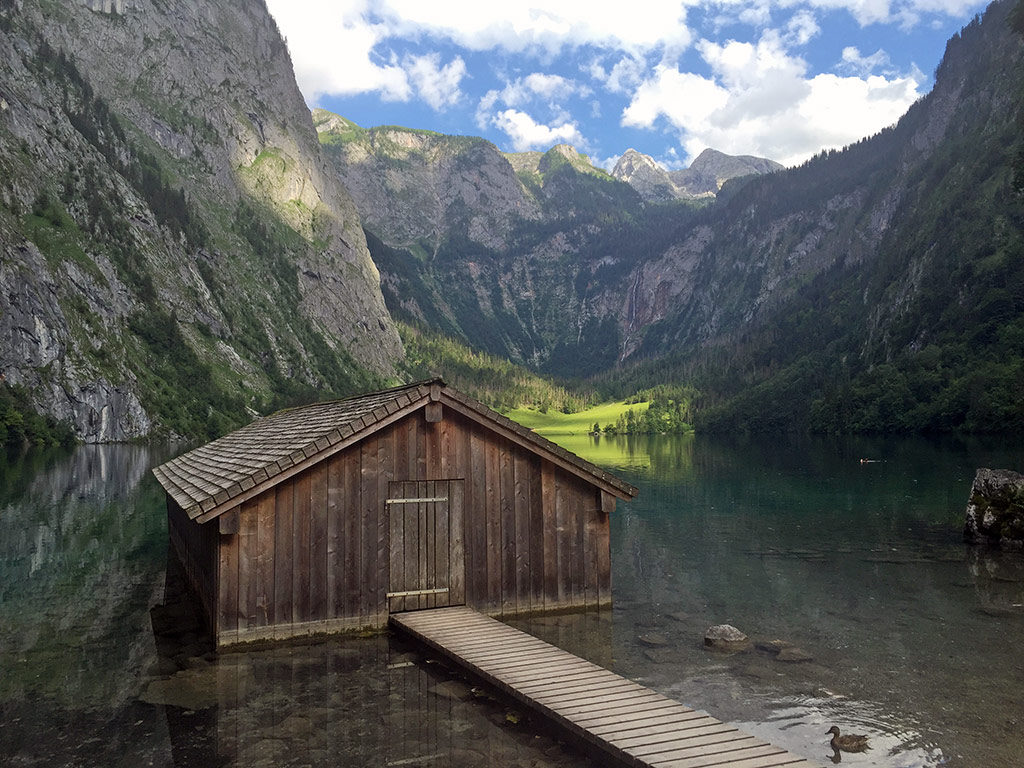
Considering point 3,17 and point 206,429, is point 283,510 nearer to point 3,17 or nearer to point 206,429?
point 206,429

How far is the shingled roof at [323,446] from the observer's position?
50.7 ft

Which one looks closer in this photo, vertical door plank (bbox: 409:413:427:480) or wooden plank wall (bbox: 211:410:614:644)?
wooden plank wall (bbox: 211:410:614:644)

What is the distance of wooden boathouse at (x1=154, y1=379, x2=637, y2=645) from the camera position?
618 inches

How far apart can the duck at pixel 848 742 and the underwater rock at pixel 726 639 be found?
520cm

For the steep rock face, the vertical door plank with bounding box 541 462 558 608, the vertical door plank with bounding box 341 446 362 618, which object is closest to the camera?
the vertical door plank with bounding box 341 446 362 618

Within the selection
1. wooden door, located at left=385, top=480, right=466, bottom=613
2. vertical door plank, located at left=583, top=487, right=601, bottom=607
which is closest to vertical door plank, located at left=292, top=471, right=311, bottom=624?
wooden door, located at left=385, top=480, right=466, bottom=613

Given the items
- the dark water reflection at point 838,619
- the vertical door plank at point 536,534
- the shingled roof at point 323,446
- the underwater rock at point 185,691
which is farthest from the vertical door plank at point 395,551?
the dark water reflection at point 838,619

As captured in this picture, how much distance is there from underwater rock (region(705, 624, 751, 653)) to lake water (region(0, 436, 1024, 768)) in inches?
15.6

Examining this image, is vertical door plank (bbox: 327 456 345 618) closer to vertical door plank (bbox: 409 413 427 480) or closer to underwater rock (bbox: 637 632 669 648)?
vertical door plank (bbox: 409 413 427 480)

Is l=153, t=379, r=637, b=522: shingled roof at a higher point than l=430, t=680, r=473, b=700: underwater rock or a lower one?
higher

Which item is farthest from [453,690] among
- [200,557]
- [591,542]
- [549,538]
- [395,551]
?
[200,557]

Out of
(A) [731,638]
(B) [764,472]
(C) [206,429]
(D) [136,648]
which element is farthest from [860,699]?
(C) [206,429]

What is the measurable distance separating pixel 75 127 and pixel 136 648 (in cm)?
18546

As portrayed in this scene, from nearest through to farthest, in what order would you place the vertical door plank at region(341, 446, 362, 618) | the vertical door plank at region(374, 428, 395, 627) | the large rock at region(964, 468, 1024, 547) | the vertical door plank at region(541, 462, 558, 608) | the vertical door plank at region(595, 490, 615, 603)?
the vertical door plank at region(341, 446, 362, 618)
the vertical door plank at region(374, 428, 395, 627)
the vertical door plank at region(541, 462, 558, 608)
the vertical door plank at region(595, 490, 615, 603)
the large rock at region(964, 468, 1024, 547)
